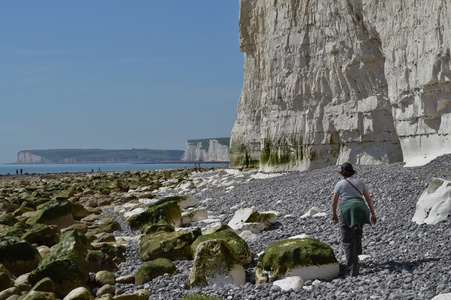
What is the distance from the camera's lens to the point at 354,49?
19422mm

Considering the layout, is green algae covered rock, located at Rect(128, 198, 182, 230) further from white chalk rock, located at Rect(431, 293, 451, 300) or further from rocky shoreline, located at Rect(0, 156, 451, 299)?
white chalk rock, located at Rect(431, 293, 451, 300)

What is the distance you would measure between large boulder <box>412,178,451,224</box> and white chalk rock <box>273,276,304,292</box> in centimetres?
269

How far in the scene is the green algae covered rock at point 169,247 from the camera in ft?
28.8

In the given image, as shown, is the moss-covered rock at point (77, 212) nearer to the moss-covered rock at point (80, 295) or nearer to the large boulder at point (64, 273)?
the large boulder at point (64, 273)

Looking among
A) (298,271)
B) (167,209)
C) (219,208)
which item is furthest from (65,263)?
(219,208)

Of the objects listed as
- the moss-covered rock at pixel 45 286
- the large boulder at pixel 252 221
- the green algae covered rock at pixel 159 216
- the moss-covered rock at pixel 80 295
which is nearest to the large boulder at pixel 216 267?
the moss-covered rock at pixel 80 295

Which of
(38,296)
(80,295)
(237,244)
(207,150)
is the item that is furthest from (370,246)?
(207,150)

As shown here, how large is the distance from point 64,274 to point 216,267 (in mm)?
2466

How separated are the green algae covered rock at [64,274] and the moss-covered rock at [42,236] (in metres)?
3.56

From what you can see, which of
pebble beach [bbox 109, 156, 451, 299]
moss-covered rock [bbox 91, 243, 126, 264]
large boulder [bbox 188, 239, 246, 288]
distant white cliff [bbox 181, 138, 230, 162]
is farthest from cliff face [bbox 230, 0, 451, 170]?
distant white cliff [bbox 181, 138, 230, 162]

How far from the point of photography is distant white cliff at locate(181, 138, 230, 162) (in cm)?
15825

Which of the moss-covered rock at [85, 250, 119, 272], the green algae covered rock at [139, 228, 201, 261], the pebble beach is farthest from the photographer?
the green algae covered rock at [139, 228, 201, 261]

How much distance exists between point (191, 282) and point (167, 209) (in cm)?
563

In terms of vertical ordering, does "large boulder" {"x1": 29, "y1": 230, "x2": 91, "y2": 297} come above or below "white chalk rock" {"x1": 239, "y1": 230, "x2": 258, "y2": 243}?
below
